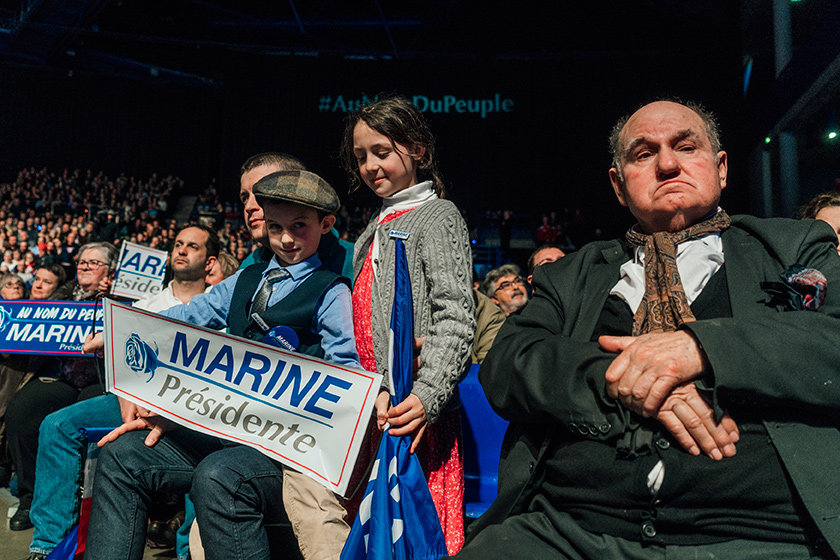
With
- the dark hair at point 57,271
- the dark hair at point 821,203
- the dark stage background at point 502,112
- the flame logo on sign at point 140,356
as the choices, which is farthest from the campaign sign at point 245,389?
the dark stage background at point 502,112

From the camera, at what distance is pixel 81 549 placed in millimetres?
2234

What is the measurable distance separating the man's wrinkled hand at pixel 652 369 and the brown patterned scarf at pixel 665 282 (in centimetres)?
11

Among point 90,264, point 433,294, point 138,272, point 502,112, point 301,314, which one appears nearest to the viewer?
point 433,294

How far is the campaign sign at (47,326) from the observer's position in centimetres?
375

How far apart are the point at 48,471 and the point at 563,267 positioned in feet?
8.32

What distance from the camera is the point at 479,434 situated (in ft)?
8.79

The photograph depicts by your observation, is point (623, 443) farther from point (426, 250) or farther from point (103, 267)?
point (103, 267)

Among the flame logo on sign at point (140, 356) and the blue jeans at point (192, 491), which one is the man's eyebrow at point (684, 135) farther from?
the flame logo on sign at point (140, 356)

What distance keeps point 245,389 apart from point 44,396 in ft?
7.68

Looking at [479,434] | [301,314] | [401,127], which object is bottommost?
[479,434]

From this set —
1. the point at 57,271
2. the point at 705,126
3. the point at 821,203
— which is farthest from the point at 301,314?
the point at 57,271

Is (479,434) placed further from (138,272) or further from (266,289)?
(138,272)

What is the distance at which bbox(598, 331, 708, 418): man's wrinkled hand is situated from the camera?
4.17ft

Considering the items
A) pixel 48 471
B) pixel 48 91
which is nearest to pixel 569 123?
pixel 48 471
